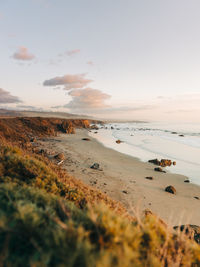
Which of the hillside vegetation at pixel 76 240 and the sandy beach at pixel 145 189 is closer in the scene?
the hillside vegetation at pixel 76 240

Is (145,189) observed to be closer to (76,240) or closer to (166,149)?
(76,240)

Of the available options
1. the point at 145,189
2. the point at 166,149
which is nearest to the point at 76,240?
the point at 145,189

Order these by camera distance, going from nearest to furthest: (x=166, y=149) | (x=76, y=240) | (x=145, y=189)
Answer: (x=76, y=240)
(x=145, y=189)
(x=166, y=149)

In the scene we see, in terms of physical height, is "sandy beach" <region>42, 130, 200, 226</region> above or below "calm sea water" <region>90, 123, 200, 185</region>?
below

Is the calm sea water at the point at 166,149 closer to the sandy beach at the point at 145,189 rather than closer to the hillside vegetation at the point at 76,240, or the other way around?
the sandy beach at the point at 145,189

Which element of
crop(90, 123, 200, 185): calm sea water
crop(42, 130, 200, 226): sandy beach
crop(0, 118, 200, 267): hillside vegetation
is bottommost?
crop(42, 130, 200, 226): sandy beach

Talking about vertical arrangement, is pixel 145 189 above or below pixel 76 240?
below

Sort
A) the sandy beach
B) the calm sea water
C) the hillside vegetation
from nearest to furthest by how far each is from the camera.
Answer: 1. the hillside vegetation
2. the sandy beach
3. the calm sea water

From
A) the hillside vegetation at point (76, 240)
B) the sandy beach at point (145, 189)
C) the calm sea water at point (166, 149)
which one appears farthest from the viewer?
the calm sea water at point (166, 149)

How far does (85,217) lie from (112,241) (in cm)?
64

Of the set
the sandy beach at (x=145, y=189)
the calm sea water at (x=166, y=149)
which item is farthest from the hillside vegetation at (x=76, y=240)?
the calm sea water at (x=166, y=149)

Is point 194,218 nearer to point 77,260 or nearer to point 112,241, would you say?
point 112,241

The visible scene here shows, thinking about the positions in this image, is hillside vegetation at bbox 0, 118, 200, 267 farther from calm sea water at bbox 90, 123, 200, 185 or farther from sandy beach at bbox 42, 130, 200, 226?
calm sea water at bbox 90, 123, 200, 185

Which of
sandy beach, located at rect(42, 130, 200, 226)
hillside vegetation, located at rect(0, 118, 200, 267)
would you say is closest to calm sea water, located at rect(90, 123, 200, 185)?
sandy beach, located at rect(42, 130, 200, 226)
